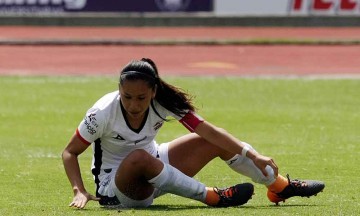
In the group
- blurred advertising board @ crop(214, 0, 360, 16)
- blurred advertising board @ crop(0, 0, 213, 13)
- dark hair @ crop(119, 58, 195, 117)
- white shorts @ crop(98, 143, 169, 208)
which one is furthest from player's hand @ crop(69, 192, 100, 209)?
blurred advertising board @ crop(214, 0, 360, 16)

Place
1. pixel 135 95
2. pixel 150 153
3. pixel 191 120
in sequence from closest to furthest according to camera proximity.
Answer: pixel 135 95 → pixel 191 120 → pixel 150 153

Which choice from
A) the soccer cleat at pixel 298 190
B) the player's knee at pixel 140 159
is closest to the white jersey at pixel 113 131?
the player's knee at pixel 140 159

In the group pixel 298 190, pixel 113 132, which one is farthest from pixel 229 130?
pixel 113 132

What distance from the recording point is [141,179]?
8242mm

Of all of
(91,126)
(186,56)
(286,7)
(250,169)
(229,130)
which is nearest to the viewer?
(91,126)

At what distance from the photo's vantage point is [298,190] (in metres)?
8.75

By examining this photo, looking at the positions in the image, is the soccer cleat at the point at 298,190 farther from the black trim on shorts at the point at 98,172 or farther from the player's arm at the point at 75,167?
the player's arm at the point at 75,167

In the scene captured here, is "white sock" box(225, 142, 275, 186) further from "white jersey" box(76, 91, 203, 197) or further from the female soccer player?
"white jersey" box(76, 91, 203, 197)

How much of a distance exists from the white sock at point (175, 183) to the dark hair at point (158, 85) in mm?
460

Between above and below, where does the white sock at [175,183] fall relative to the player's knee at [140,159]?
below

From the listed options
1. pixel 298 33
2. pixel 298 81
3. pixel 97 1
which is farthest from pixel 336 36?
pixel 298 81

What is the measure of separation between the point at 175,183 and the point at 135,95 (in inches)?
28.8

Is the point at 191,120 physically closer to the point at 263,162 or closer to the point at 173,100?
the point at 173,100

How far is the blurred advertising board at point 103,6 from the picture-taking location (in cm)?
3328
